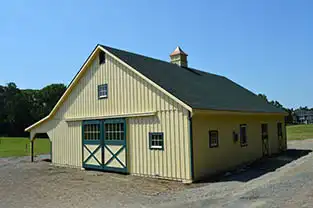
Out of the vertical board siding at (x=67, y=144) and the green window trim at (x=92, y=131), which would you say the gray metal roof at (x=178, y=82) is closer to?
the green window trim at (x=92, y=131)

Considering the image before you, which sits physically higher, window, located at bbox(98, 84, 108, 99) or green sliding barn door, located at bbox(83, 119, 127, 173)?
window, located at bbox(98, 84, 108, 99)

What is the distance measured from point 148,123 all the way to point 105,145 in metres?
3.03

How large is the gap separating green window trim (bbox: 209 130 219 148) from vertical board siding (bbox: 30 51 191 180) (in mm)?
1545

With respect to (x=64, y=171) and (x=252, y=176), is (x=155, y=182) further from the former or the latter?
(x=64, y=171)

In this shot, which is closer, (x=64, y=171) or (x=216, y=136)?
(x=216, y=136)

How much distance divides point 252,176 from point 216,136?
6.97 feet

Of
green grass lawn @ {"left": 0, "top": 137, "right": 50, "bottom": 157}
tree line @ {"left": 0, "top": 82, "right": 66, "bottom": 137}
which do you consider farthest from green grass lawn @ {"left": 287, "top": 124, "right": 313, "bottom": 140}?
tree line @ {"left": 0, "top": 82, "right": 66, "bottom": 137}

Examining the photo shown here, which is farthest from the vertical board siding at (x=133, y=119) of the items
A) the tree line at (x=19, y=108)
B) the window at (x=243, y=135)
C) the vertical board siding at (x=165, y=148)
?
the tree line at (x=19, y=108)

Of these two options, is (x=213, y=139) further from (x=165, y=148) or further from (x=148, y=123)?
(x=148, y=123)

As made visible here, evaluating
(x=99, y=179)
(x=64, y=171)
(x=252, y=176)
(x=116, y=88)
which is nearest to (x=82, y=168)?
(x=64, y=171)

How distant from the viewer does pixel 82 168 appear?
1603 centimetres

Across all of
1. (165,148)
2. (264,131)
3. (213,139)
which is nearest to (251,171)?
(213,139)

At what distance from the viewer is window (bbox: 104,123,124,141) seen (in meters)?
14.1

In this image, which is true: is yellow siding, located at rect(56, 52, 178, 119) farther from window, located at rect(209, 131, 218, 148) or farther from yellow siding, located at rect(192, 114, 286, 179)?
window, located at rect(209, 131, 218, 148)
